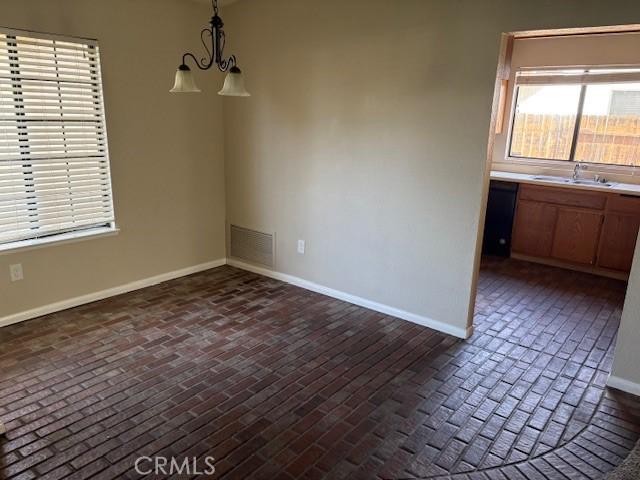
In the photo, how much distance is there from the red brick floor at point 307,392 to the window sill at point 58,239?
0.56m

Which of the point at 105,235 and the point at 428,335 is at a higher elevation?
the point at 105,235

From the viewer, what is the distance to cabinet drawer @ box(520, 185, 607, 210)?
15.4 feet

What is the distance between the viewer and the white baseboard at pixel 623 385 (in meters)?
2.76

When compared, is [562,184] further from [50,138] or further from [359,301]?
[50,138]

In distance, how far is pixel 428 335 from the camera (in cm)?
343

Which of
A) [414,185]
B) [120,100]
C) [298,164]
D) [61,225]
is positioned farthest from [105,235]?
[414,185]

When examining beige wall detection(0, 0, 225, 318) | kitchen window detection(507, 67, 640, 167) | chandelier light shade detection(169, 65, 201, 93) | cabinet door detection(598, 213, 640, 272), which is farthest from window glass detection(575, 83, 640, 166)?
chandelier light shade detection(169, 65, 201, 93)

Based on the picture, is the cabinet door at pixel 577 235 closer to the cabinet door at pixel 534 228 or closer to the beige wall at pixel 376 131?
the cabinet door at pixel 534 228

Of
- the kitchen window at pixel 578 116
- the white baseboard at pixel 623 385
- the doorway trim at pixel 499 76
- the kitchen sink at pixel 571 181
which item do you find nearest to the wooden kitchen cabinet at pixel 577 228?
the kitchen sink at pixel 571 181

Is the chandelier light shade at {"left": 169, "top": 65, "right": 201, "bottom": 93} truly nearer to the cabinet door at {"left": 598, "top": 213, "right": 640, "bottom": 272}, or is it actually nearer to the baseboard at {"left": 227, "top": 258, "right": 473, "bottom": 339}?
the baseboard at {"left": 227, "top": 258, "right": 473, "bottom": 339}

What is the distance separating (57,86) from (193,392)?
2433 millimetres

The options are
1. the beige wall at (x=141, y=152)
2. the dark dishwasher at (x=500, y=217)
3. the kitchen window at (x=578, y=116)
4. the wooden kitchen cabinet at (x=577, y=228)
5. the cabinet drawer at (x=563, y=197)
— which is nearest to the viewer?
the beige wall at (x=141, y=152)

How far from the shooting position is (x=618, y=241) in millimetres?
4613

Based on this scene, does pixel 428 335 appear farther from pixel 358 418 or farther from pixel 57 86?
pixel 57 86
